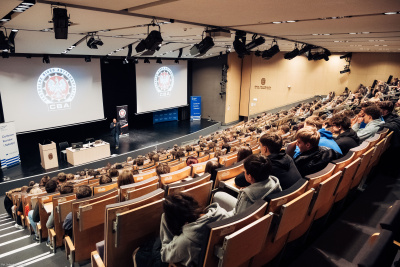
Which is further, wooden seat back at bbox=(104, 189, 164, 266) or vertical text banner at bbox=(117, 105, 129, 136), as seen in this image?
vertical text banner at bbox=(117, 105, 129, 136)

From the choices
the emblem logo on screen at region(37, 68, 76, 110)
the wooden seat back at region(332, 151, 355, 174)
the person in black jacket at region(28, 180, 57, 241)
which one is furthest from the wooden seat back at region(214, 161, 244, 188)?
the emblem logo on screen at region(37, 68, 76, 110)

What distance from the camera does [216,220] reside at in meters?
1.76

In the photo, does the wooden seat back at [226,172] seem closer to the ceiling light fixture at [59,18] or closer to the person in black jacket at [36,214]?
the person in black jacket at [36,214]

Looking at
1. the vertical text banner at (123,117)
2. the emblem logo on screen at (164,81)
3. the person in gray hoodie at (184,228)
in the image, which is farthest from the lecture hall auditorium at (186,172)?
the emblem logo on screen at (164,81)

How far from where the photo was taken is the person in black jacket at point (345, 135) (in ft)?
11.7

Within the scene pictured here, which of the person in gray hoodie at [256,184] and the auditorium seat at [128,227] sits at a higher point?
the person in gray hoodie at [256,184]

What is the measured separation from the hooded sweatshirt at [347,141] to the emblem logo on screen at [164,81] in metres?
11.5

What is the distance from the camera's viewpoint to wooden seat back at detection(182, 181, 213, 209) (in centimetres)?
243

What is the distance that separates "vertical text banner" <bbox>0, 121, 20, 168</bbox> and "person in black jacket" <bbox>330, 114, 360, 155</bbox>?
9770 mm

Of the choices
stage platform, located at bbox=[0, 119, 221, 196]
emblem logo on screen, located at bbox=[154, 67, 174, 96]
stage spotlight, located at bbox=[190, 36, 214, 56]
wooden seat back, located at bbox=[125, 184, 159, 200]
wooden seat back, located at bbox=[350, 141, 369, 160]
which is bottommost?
stage platform, located at bbox=[0, 119, 221, 196]

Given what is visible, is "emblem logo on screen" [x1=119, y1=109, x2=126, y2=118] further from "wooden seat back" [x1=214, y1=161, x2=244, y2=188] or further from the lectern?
"wooden seat back" [x1=214, y1=161, x2=244, y2=188]

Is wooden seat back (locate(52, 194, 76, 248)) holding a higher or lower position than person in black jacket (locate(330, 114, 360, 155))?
lower

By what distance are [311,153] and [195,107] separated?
43.1 ft

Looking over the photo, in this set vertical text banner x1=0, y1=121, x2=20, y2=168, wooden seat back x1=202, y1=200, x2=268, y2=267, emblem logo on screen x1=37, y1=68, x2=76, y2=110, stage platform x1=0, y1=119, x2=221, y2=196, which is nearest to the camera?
wooden seat back x1=202, y1=200, x2=268, y2=267
